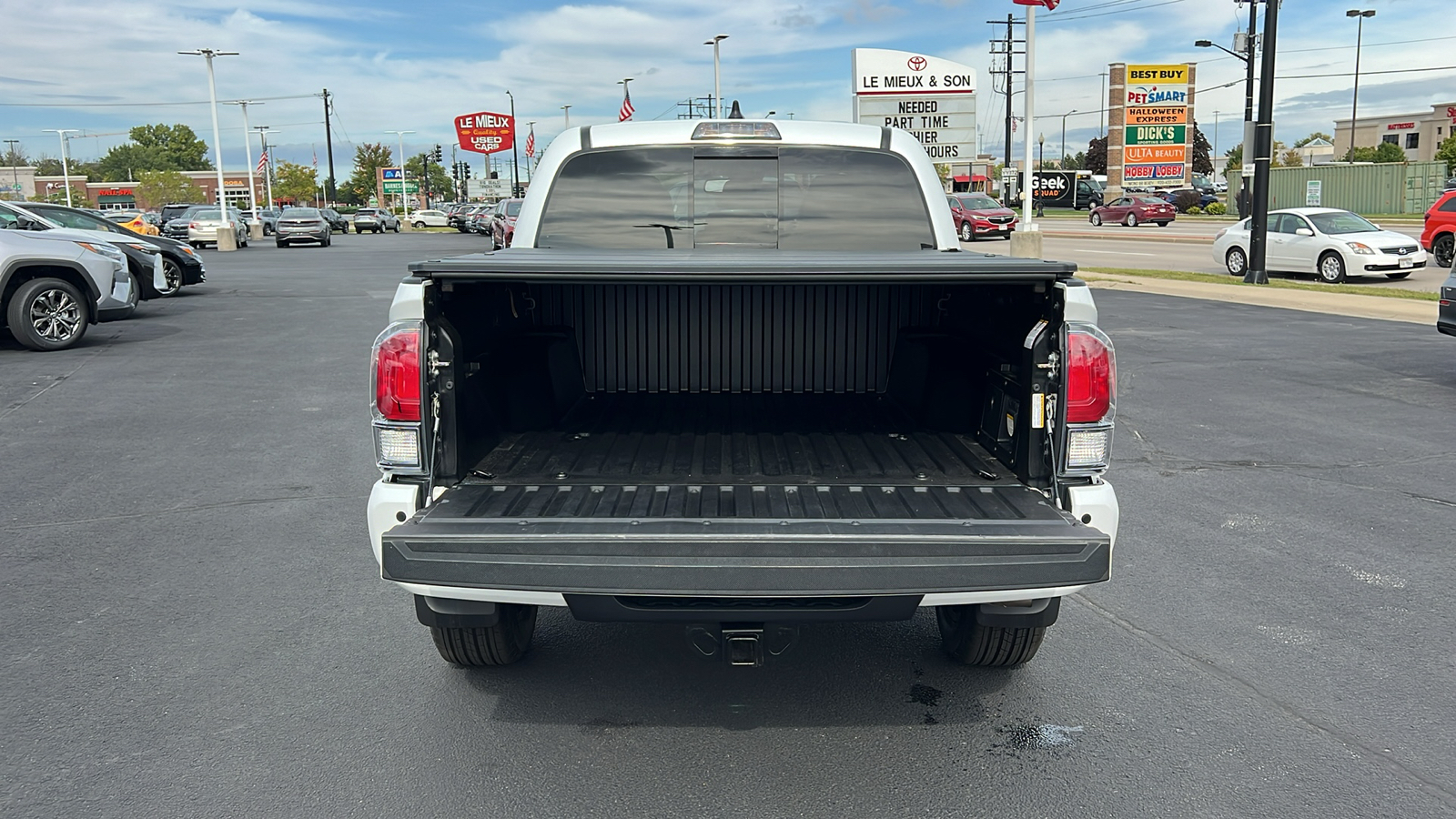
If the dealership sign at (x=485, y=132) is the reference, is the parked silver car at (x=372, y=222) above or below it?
below

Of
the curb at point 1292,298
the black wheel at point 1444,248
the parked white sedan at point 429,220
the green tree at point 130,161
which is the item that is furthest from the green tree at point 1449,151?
the green tree at point 130,161

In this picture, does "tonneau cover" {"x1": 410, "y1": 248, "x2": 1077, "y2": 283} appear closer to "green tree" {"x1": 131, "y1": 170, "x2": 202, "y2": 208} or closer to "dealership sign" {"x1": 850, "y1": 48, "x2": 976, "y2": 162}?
"dealership sign" {"x1": 850, "y1": 48, "x2": 976, "y2": 162}

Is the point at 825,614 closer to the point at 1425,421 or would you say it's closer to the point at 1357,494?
the point at 1357,494

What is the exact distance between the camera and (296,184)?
139 m

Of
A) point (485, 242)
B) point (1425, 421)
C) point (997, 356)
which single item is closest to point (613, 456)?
point (997, 356)

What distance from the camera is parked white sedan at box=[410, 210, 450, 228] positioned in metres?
76.4

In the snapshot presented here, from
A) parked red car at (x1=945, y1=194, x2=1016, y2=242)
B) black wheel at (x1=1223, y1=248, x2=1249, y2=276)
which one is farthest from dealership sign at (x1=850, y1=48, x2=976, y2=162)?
black wheel at (x1=1223, y1=248, x2=1249, y2=276)

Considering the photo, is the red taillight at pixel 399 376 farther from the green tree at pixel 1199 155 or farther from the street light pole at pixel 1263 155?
the green tree at pixel 1199 155

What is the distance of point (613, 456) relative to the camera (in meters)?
4.16

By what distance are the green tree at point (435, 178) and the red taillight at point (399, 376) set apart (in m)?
144

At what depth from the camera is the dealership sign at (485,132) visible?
78.1 meters

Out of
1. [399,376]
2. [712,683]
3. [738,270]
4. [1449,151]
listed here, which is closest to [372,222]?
[1449,151]

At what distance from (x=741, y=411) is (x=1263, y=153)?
771 inches

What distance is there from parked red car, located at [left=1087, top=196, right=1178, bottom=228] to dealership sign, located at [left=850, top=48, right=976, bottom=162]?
12.6m
